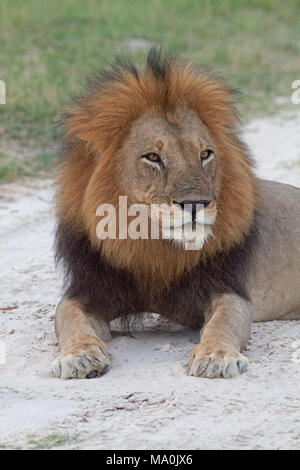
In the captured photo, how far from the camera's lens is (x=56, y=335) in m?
4.35

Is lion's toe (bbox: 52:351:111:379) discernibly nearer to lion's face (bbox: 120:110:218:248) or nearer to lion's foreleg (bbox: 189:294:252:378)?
lion's foreleg (bbox: 189:294:252:378)

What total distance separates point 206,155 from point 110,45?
8.28m

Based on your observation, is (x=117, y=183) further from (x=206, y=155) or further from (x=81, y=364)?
(x=81, y=364)

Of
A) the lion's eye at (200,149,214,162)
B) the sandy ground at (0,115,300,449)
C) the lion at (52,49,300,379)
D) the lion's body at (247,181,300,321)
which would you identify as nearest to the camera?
the sandy ground at (0,115,300,449)

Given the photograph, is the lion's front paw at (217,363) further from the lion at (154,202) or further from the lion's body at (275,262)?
the lion's body at (275,262)

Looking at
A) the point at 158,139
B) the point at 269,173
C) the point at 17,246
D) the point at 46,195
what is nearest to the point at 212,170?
the point at 158,139

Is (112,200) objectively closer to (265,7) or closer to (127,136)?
(127,136)

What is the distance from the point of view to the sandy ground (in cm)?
327

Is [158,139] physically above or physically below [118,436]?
above

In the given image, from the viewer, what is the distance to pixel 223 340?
4.02 meters

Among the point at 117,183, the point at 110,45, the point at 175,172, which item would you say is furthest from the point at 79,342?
the point at 110,45

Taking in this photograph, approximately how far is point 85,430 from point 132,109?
1501 mm

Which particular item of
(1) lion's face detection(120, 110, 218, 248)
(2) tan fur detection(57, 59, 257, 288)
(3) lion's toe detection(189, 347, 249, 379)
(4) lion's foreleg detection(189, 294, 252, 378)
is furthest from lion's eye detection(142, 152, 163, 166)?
(3) lion's toe detection(189, 347, 249, 379)

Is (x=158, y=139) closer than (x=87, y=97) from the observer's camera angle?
Yes
